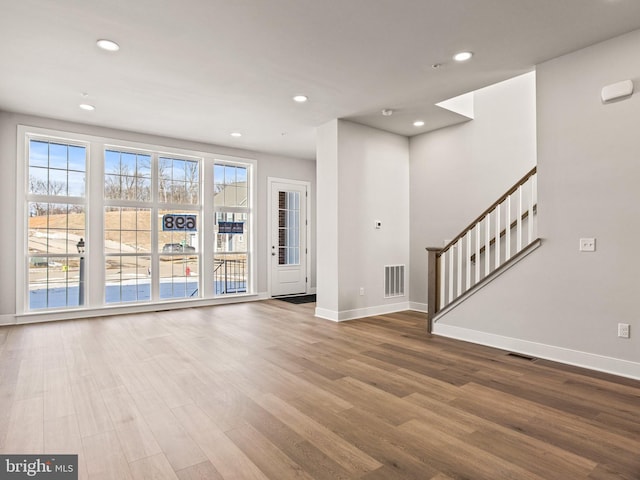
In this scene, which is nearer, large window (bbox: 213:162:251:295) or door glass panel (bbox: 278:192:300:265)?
large window (bbox: 213:162:251:295)

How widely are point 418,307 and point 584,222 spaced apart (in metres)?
3.27

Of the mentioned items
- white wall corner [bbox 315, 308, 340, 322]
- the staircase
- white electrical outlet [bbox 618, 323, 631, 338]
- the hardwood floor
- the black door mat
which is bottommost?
the hardwood floor

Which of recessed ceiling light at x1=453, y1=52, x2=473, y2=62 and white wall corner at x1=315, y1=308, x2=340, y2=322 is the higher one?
recessed ceiling light at x1=453, y1=52, x2=473, y2=62

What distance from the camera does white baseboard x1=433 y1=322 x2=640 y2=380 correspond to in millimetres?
3240

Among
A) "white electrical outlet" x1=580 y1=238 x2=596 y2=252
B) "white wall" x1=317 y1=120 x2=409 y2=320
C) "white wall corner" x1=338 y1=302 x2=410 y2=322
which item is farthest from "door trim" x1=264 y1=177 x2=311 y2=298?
"white electrical outlet" x1=580 y1=238 x2=596 y2=252

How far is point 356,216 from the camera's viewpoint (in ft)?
18.7

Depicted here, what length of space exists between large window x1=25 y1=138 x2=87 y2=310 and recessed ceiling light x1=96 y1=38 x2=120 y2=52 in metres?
3.03

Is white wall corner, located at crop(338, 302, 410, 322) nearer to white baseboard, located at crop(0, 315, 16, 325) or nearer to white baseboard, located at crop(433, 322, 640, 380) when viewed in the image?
white baseboard, located at crop(433, 322, 640, 380)

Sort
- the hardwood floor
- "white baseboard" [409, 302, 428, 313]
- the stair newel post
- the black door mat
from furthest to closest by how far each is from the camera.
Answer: the black door mat
"white baseboard" [409, 302, 428, 313]
the stair newel post
the hardwood floor

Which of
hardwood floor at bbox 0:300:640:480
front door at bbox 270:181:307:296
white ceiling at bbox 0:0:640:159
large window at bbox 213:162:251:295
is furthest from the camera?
front door at bbox 270:181:307:296

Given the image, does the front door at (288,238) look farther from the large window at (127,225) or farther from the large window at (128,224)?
the large window at (127,225)

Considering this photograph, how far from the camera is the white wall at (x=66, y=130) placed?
17.1 feet

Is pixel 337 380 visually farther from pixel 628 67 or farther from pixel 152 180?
pixel 152 180

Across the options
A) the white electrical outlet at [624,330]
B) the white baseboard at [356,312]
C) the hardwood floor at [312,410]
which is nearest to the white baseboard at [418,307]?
the white baseboard at [356,312]
